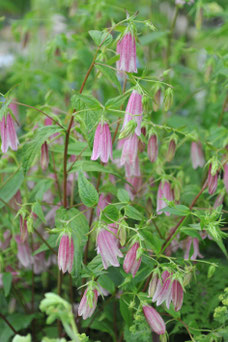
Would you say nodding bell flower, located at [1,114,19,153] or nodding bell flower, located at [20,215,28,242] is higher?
nodding bell flower, located at [1,114,19,153]

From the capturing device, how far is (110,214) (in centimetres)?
140

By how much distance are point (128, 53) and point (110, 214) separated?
507mm

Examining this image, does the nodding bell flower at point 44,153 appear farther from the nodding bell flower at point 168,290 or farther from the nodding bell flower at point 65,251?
the nodding bell flower at point 168,290

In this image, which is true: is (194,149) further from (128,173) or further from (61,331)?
(61,331)

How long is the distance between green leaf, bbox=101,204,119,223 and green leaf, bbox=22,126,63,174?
12.6 inches

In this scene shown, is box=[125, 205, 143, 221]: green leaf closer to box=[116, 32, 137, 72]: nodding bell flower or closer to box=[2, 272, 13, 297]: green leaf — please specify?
box=[116, 32, 137, 72]: nodding bell flower

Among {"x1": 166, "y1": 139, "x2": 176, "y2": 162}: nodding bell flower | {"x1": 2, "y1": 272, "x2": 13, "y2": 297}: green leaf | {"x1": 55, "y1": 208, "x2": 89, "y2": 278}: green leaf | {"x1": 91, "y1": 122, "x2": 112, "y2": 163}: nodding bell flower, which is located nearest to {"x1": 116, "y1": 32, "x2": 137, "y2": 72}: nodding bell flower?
{"x1": 91, "y1": 122, "x2": 112, "y2": 163}: nodding bell flower

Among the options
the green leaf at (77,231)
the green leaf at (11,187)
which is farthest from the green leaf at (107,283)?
the green leaf at (11,187)

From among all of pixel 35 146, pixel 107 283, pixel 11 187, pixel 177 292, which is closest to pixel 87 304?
pixel 177 292

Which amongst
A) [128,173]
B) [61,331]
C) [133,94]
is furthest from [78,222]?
[61,331]

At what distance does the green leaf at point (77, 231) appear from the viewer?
57.5 inches

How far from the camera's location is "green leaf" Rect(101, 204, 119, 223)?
4.56 ft

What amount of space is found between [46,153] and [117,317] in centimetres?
87

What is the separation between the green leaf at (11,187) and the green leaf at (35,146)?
0.28 m
